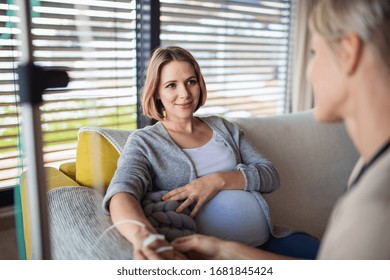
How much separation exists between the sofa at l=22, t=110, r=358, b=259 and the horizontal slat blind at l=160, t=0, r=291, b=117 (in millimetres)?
824

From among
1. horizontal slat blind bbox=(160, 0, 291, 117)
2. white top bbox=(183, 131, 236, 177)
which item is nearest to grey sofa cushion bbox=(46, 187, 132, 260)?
white top bbox=(183, 131, 236, 177)

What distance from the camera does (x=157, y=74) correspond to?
1.01 metres

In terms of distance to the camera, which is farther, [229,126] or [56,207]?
[229,126]

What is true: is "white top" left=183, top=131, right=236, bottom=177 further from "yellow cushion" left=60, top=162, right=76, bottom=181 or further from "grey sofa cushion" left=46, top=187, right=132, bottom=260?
"yellow cushion" left=60, top=162, right=76, bottom=181

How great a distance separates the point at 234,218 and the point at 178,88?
0.36m

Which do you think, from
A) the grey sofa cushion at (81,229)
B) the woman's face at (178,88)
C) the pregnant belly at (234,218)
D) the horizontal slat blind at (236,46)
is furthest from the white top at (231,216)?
the horizontal slat blind at (236,46)

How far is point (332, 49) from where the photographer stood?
1.75 feet

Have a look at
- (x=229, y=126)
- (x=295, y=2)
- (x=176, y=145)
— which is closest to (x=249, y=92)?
(x=295, y=2)

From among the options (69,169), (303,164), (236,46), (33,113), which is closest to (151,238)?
(33,113)

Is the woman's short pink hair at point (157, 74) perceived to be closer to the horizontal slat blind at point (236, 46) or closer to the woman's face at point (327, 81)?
the woman's face at point (327, 81)

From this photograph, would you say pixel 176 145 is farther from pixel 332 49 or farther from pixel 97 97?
pixel 332 49

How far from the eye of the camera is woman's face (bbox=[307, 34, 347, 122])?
1.75ft

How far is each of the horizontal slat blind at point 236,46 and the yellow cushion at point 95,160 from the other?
100 cm
